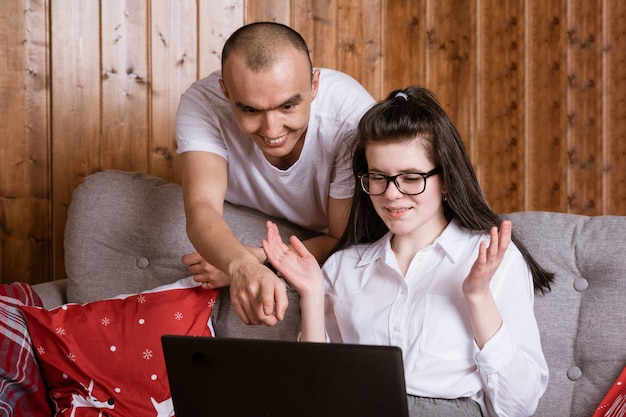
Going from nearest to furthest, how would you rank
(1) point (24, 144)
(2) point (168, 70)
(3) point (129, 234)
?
(3) point (129, 234)
(1) point (24, 144)
(2) point (168, 70)

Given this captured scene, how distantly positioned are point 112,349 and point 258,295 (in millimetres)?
657

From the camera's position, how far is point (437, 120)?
5.13ft

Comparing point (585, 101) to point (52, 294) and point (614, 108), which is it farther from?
point (52, 294)

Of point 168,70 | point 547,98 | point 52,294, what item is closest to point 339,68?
point 168,70

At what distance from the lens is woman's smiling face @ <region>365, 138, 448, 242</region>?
1515 millimetres

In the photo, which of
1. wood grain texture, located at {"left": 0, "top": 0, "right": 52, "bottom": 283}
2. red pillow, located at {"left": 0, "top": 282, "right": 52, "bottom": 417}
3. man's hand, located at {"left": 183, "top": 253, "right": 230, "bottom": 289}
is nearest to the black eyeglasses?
man's hand, located at {"left": 183, "top": 253, "right": 230, "bottom": 289}

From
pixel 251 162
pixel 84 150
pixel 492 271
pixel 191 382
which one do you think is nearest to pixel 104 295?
pixel 251 162

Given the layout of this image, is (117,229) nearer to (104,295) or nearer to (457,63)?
(104,295)

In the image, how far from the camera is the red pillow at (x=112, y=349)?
174 cm

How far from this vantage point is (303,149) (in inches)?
73.4

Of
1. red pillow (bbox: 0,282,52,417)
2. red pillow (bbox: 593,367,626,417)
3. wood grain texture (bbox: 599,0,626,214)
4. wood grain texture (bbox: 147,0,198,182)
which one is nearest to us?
red pillow (bbox: 593,367,626,417)

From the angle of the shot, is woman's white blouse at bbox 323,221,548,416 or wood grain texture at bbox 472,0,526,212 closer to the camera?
woman's white blouse at bbox 323,221,548,416

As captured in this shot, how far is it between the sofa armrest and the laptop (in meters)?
1.02

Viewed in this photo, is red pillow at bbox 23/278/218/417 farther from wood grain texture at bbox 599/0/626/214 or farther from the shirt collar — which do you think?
wood grain texture at bbox 599/0/626/214
